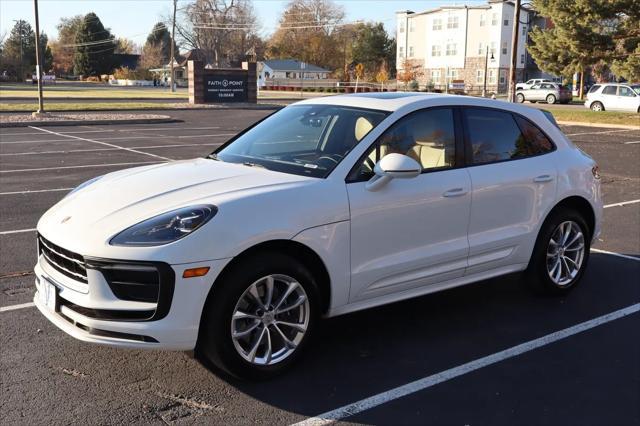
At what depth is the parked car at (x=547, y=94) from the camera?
47.8m

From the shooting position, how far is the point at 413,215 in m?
4.39

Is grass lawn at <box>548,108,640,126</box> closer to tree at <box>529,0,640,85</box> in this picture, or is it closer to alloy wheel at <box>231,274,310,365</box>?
tree at <box>529,0,640,85</box>

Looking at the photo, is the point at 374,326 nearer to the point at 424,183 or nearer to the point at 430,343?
the point at 430,343

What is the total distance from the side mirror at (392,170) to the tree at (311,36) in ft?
357

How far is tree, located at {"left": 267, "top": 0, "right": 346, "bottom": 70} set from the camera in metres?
111

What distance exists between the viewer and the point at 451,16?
271 feet

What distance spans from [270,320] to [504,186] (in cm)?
220

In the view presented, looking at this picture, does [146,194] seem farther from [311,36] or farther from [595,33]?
[311,36]

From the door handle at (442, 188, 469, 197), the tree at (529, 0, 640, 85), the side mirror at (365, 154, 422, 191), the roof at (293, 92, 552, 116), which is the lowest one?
the door handle at (442, 188, 469, 197)

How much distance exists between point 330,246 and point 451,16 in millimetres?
84350

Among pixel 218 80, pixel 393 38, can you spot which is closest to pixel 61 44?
pixel 393 38

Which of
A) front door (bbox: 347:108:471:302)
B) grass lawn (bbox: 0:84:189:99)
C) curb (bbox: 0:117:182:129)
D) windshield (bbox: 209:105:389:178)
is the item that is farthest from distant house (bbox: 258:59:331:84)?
front door (bbox: 347:108:471:302)

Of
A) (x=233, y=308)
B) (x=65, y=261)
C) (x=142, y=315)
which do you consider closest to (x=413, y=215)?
(x=233, y=308)

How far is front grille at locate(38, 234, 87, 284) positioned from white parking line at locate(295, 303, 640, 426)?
1.47m
